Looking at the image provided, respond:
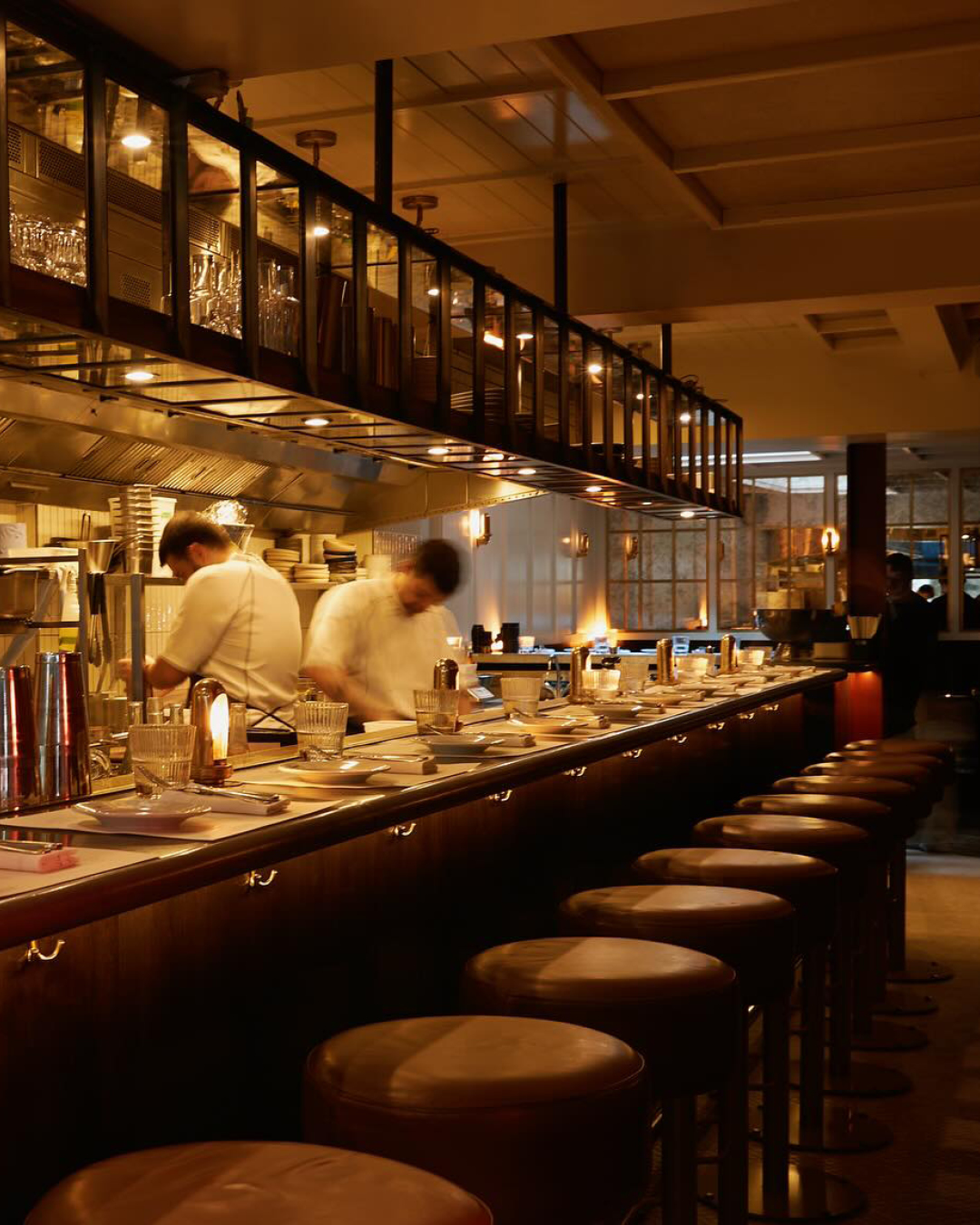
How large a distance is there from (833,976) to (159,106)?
2964 mm

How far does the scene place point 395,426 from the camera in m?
4.38

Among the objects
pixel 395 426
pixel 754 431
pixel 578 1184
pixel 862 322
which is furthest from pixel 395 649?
pixel 754 431

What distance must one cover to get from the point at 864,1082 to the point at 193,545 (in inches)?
114

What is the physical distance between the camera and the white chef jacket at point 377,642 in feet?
17.8

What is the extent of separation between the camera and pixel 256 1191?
1503 millimetres

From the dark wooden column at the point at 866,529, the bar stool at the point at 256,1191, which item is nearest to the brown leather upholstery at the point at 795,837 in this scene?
the bar stool at the point at 256,1191

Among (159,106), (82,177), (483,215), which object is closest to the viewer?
(82,177)

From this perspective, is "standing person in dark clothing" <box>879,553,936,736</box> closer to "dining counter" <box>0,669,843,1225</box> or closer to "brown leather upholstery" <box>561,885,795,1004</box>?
"dining counter" <box>0,669,843,1225</box>

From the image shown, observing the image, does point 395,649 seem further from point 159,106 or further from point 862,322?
point 862,322

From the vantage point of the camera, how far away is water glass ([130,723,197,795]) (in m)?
2.48

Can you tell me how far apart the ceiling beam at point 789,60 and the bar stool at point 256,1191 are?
13.1 feet

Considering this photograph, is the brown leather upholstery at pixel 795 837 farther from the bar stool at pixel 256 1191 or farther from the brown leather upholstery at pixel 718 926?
the bar stool at pixel 256 1191

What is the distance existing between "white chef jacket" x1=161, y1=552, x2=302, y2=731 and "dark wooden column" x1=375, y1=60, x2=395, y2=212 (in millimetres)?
1368

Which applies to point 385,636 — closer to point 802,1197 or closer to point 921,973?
point 921,973
